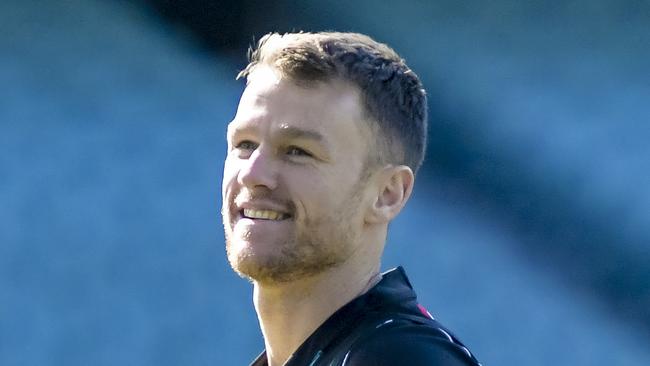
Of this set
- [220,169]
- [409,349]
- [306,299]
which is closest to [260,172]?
[306,299]

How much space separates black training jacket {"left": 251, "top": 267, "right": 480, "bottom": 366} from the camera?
127cm

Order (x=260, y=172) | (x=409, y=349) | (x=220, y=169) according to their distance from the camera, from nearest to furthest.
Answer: (x=409, y=349) → (x=260, y=172) → (x=220, y=169)

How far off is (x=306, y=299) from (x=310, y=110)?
8.8 inches

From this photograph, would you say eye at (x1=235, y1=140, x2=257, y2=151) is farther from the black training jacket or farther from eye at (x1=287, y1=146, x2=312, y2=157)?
the black training jacket

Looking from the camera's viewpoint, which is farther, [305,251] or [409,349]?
[305,251]

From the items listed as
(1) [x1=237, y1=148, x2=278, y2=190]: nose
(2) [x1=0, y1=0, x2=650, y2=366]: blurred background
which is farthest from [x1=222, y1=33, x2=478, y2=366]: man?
(2) [x1=0, y1=0, x2=650, y2=366]: blurred background

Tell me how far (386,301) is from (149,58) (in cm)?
221

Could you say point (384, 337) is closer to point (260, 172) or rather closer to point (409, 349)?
point (409, 349)

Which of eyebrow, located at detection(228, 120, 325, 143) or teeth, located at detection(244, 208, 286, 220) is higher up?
eyebrow, located at detection(228, 120, 325, 143)

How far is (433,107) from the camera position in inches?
137

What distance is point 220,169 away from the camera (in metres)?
3.50

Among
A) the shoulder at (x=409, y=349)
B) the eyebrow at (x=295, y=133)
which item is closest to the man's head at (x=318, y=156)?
the eyebrow at (x=295, y=133)

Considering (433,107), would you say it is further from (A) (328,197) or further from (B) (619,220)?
(A) (328,197)

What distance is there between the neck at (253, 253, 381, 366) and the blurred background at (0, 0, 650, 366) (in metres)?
1.91
